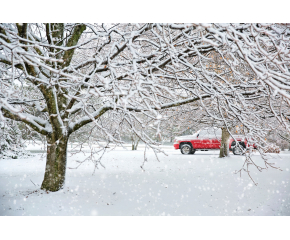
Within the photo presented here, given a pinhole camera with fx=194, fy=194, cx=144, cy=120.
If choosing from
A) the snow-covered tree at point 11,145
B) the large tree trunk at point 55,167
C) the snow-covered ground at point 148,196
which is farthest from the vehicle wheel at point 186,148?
the large tree trunk at point 55,167

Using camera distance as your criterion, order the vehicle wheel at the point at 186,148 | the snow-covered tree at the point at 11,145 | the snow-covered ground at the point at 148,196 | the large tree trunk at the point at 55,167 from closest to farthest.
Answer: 1. the snow-covered ground at the point at 148,196
2. the large tree trunk at the point at 55,167
3. the snow-covered tree at the point at 11,145
4. the vehicle wheel at the point at 186,148

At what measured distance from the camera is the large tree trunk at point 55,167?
13.3 ft

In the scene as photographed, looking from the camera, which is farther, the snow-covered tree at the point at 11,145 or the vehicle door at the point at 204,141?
the vehicle door at the point at 204,141

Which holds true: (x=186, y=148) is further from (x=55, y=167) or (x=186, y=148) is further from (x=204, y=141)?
(x=55, y=167)

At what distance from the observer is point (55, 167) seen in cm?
408

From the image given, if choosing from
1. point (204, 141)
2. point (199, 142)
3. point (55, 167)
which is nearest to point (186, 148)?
point (199, 142)

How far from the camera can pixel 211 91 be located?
10.4ft

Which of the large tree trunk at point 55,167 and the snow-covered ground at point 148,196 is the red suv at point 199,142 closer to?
the snow-covered ground at point 148,196

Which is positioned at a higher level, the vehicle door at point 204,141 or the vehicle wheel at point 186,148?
the vehicle door at point 204,141

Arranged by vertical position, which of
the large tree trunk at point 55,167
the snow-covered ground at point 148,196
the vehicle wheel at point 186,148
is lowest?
the vehicle wheel at point 186,148
